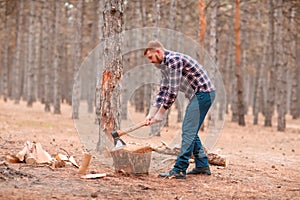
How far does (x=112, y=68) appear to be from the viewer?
8406 millimetres

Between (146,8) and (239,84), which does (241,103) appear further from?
(146,8)

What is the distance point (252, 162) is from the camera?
967cm

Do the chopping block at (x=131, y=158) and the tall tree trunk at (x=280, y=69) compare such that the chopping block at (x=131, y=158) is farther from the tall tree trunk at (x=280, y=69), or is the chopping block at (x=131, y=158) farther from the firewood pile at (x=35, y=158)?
the tall tree trunk at (x=280, y=69)

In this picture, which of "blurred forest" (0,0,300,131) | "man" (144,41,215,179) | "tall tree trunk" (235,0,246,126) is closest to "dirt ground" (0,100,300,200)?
"man" (144,41,215,179)

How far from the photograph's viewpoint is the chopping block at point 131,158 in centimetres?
688

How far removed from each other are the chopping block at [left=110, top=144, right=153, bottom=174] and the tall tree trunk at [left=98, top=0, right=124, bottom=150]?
159 centimetres

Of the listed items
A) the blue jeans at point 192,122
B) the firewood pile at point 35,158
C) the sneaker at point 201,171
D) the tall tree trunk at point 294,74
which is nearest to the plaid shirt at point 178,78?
the blue jeans at point 192,122

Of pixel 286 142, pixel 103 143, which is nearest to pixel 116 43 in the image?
pixel 103 143

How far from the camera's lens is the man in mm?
6703

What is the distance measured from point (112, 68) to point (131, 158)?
2148mm

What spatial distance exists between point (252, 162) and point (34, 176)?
202 inches

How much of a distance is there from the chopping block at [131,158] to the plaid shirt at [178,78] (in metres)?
0.74

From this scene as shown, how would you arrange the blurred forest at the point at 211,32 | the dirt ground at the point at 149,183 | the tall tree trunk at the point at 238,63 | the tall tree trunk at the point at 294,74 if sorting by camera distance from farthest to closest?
the tall tree trunk at the point at 294,74
the tall tree trunk at the point at 238,63
the blurred forest at the point at 211,32
the dirt ground at the point at 149,183

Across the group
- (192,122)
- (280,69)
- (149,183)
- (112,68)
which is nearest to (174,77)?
(192,122)
